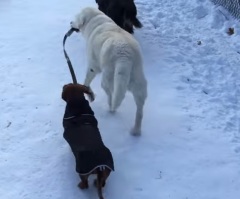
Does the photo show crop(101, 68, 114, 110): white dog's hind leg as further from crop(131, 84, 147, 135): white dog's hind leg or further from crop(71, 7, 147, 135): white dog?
crop(131, 84, 147, 135): white dog's hind leg

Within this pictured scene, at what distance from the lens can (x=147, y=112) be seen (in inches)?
206

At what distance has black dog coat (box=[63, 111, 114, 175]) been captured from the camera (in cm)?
363

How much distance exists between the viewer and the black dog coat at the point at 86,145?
3.63 metres

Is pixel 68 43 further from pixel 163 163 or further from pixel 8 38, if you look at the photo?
pixel 163 163

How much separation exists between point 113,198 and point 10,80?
2.56m

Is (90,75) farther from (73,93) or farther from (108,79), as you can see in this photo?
(73,93)

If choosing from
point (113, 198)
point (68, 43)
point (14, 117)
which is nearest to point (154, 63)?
point (68, 43)

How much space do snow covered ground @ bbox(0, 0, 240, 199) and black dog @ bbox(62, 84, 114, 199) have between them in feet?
1.23

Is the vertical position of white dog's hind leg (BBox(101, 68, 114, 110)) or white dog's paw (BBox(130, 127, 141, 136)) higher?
white dog's hind leg (BBox(101, 68, 114, 110))

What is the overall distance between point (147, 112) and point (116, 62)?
44.1 inches

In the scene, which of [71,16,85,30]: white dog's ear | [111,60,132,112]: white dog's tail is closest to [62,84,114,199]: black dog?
[111,60,132,112]: white dog's tail

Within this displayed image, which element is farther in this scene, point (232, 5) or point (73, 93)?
point (232, 5)

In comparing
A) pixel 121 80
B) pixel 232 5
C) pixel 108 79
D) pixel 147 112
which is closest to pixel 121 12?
pixel 147 112

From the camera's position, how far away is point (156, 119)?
514 centimetres
